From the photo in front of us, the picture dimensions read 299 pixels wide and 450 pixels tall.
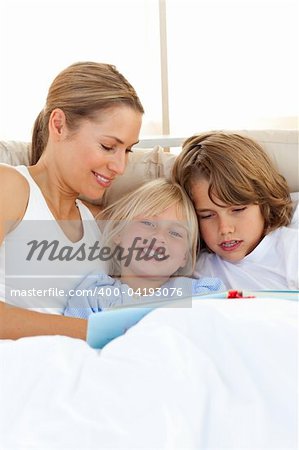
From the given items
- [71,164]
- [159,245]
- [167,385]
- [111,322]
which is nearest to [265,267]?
[159,245]

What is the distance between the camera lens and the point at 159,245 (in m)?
1.76

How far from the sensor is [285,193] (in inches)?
74.9

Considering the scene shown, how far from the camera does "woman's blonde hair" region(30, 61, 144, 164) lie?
172 cm

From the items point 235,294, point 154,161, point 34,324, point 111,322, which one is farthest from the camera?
point 154,161

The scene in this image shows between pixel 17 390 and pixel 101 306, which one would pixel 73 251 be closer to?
pixel 101 306

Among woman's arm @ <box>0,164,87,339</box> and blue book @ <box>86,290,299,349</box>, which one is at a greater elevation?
blue book @ <box>86,290,299,349</box>

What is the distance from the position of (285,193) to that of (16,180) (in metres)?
0.68

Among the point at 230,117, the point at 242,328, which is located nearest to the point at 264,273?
the point at 242,328

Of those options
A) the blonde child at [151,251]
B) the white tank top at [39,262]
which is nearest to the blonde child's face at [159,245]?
the blonde child at [151,251]

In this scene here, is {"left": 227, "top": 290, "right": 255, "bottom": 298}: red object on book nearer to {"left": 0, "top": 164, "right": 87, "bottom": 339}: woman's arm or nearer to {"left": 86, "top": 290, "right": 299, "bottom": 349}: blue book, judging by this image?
{"left": 86, "top": 290, "right": 299, "bottom": 349}: blue book

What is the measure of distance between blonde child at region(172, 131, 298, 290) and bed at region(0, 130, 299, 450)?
0.63 meters

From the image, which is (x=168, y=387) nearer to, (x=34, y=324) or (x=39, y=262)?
(x=34, y=324)

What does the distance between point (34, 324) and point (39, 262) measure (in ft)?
0.74

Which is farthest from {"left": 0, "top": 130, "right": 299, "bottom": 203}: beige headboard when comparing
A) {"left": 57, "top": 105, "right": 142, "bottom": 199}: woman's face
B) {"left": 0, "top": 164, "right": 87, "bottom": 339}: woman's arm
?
{"left": 0, "top": 164, "right": 87, "bottom": 339}: woman's arm
